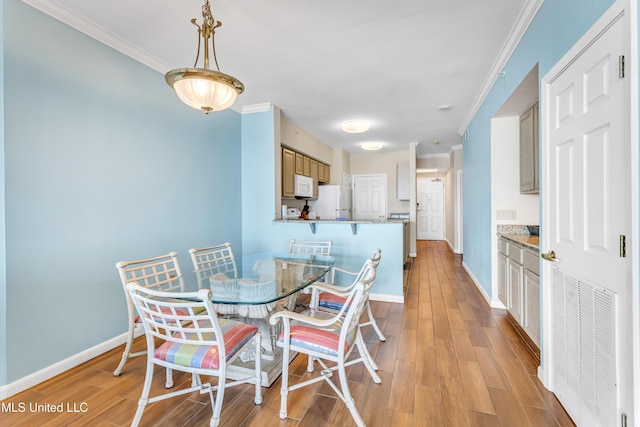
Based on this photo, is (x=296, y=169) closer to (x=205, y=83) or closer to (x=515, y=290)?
(x=205, y=83)

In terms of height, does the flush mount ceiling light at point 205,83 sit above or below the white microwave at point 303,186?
above

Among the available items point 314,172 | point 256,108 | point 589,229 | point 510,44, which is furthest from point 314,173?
point 589,229

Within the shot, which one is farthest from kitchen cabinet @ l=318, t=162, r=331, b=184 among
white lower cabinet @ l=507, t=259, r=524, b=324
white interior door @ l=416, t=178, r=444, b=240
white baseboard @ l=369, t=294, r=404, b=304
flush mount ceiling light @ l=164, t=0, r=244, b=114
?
white interior door @ l=416, t=178, r=444, b=240

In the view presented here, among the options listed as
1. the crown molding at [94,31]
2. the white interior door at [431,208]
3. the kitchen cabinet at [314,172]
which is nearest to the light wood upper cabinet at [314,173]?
the kitchen cabinet at [314,172]

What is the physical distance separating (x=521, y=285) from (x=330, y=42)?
2.79 meters

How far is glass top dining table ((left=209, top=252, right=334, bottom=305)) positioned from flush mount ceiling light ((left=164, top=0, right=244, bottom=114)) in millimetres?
1236

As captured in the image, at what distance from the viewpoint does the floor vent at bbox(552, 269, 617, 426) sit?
1265 mm

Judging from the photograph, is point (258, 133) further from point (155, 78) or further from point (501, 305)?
point (501, 305)

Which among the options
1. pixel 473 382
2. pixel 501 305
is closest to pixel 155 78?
pixel 473 382

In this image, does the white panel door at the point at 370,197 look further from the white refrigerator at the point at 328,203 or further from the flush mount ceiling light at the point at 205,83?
the flush mount ceiling light at the point at 205,83

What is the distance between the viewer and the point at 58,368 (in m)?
2.08

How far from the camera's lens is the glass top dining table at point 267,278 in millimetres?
1724

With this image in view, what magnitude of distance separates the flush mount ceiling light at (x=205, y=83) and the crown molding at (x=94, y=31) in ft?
3.47

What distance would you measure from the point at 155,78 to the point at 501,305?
449cm
